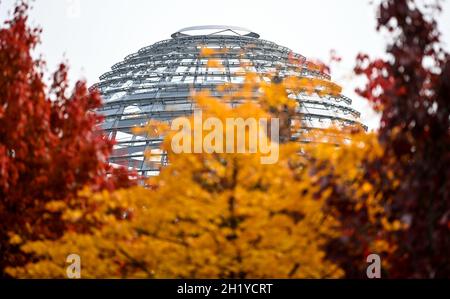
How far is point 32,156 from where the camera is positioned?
10656mm

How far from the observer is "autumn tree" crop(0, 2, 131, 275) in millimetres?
10117

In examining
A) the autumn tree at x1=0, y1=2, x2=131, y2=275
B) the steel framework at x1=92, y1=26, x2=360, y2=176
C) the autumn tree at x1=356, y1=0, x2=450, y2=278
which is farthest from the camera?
the steel framework at x1=92, y1=26, x2=360, y2=176

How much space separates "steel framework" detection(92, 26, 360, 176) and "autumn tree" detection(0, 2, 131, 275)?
1699 centimetres

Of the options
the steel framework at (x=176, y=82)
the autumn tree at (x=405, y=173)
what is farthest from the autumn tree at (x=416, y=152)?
the steel framework at (x=176, y=82)

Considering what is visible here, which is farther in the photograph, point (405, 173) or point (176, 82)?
point (176, 82)

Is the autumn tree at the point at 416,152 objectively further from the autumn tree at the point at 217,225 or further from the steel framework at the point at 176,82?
the steel framework at the point at 176,82

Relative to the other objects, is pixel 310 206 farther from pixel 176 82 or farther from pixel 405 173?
pixel 176 82

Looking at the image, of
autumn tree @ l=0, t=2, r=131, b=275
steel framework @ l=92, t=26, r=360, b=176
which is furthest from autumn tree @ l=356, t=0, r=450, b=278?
steel framework @ l=92, t=26, r=360, b=176

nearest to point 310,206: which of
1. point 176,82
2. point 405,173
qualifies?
point 405,173

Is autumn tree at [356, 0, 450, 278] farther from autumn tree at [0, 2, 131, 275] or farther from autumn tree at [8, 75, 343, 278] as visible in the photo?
autumn tree at [0, 2, 131, 275]

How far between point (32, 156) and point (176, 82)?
2482cm

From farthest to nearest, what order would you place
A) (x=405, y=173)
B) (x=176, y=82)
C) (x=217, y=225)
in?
(x=176, y=82) < (x=217, y=225) < (x=405, y=173)

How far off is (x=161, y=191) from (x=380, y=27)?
323cm
